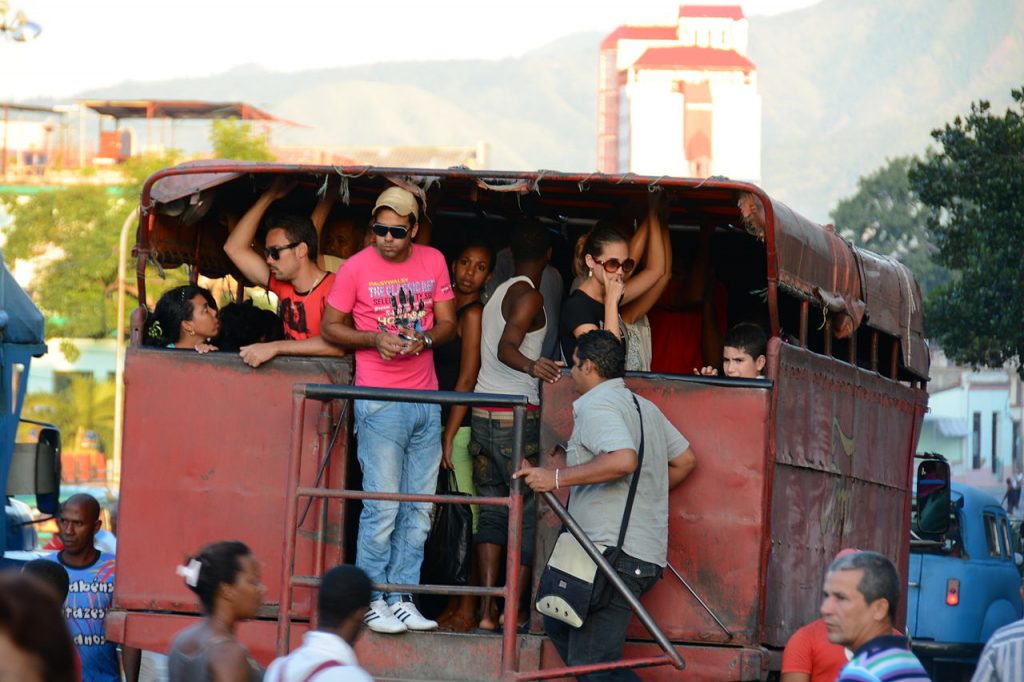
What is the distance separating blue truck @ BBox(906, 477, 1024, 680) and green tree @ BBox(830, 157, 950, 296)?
6669 centimetres

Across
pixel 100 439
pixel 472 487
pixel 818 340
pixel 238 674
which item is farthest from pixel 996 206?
pixel 100 439

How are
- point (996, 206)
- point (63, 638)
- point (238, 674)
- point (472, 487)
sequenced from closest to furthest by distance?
1. point (63, 638)
2. point (238, 674)
3. point (472, 487)
4. point (996, 206)

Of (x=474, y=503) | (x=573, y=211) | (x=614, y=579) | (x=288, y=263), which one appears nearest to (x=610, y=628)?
(x=614, y=579)

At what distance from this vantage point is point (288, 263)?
7.60 meters

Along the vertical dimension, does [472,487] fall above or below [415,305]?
below

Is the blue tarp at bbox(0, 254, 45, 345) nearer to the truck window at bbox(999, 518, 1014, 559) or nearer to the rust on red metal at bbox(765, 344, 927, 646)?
the rust on red metal at bbox(765, 344, 927, 646)

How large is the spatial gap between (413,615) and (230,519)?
88 cm

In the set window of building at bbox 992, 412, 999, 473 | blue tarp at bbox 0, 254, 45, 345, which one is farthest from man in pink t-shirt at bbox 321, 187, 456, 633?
window of building at bbox 992, 412, 999, 473

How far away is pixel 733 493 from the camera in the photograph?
6.97 meters

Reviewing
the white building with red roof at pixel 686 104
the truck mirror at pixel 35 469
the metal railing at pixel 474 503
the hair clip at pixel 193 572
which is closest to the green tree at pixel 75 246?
the truck mirror at pixel 35 469

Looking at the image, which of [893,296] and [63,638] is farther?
[893,296]

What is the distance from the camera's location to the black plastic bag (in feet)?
25.8

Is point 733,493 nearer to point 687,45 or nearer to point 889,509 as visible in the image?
point 889,509

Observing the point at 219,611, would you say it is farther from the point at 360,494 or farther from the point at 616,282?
the point at 616,282
